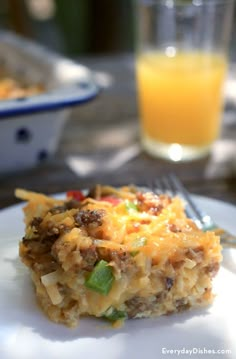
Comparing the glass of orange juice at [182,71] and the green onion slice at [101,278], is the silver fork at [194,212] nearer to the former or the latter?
the green onion slice at [101,278]

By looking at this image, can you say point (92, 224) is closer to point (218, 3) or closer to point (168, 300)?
point (168, 300)

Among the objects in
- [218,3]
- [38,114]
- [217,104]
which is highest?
[218,3]

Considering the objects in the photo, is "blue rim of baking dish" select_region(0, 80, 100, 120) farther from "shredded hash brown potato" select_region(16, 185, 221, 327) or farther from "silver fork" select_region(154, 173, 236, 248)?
"shredded hash brown potato" select_region(16, 185, 221, 327)

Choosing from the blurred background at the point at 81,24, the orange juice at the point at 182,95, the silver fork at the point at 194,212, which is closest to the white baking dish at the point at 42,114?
the orange juice at the point at 182,95

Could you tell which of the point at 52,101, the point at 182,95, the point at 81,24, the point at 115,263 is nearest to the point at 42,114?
the point at 52,101

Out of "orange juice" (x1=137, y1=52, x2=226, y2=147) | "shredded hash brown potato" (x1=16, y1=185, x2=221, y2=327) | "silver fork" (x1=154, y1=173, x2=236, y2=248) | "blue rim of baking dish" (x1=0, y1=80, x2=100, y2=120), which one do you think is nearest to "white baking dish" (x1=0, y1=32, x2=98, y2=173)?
"blue rim of baking dish" (x1=0, y1=80, x2=100, y2=120)

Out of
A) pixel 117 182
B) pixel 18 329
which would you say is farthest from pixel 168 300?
pixel 117 182
